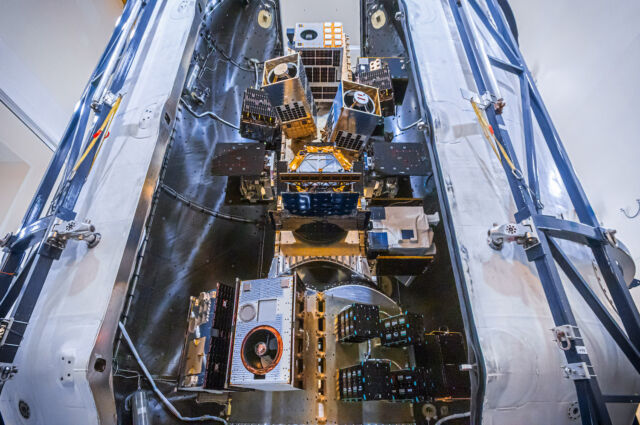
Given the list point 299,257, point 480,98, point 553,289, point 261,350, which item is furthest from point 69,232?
point 480,98

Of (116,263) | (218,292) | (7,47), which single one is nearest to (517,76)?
(218,292)

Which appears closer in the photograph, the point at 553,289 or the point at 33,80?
the point at 553,289

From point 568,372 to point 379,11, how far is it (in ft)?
32.8

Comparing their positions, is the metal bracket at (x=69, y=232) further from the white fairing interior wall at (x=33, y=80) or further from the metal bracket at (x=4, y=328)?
the white fairing interior wall at (x=33, y=80)

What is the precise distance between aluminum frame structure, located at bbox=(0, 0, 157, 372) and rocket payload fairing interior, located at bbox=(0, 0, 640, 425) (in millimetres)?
28

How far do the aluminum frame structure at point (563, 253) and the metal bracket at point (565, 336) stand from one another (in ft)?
0.05

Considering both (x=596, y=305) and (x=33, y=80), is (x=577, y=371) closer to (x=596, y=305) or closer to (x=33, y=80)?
(x=596, y=305)

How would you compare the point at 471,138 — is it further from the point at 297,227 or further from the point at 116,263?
the point at 116,263

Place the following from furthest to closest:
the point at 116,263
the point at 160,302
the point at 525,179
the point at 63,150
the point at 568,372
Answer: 1. the point at 160,302
2. the point at 63,150
3. the point at 525,179
4. the point at 116,263
5. the point at 568,372

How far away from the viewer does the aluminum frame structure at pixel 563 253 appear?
2621 mm

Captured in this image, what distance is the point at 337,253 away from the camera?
6000mm

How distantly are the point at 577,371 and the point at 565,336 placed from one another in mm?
264

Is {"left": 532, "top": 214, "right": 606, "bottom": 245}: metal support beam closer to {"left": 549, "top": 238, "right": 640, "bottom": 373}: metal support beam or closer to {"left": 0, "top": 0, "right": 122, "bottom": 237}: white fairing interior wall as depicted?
{"left": 549, "top": 238, "right": 640, "bottom": 373}: metal support beam

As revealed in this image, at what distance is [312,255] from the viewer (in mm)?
5965
